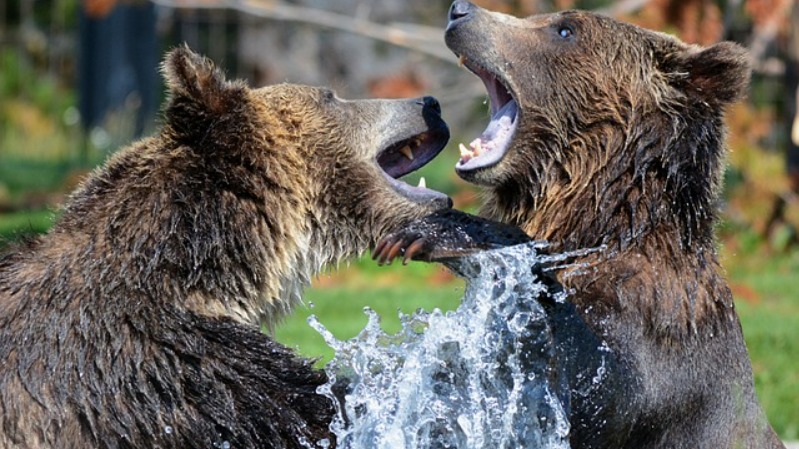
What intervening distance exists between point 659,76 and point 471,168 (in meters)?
0.76

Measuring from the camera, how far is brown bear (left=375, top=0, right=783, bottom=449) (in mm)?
4551

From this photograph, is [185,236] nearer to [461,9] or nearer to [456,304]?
[461,9]

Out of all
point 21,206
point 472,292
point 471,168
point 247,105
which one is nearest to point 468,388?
point 472,292

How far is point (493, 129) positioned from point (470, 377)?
108 centimetres

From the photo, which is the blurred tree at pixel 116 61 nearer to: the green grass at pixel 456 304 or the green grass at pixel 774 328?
the green grass at pixel 456 304

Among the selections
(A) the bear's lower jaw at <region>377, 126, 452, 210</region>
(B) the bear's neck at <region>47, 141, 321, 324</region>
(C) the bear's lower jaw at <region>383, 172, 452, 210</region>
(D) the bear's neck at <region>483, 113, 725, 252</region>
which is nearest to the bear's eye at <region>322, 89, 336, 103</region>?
(A) the bear's lower jaw at <region>377, 126, 452, 210</region>

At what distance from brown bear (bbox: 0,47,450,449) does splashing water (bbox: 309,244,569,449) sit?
0.19 meters

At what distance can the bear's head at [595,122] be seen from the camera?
16.2 ft

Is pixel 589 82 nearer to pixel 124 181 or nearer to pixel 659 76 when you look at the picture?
pixel 659 76

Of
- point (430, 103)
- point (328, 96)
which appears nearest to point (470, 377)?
point (430, 103)

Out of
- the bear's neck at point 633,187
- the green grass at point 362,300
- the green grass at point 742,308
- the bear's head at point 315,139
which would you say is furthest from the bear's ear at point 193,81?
the green grass at point 362,300

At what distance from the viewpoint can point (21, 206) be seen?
13.0 metres

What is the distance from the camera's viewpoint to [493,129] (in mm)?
5336

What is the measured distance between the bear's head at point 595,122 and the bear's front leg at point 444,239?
390 mm
